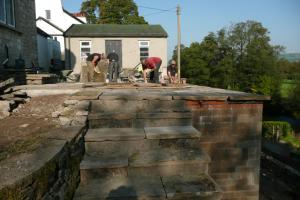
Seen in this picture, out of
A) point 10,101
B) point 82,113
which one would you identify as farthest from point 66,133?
point 10,101

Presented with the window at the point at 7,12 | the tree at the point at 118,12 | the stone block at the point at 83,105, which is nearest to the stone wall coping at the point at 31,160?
the stone block at the point at 83,105

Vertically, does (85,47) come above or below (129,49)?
above

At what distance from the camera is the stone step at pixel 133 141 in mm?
A: 3904

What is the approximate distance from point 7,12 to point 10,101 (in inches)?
273

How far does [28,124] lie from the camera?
13.4 ft

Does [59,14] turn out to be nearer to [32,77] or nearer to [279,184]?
[32,77]

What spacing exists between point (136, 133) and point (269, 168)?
11.9 metres

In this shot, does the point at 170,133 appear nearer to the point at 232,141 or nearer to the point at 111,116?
the point at 111,116

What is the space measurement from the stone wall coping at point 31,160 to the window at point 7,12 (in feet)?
27.6

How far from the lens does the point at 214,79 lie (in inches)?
1624

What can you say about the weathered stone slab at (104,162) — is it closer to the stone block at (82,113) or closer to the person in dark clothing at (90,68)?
the stone block at (82,113)

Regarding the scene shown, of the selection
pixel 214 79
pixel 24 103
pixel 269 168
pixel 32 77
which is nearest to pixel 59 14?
pixel 214 79

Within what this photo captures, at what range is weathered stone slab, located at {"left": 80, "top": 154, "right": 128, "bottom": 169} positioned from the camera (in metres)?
3.47

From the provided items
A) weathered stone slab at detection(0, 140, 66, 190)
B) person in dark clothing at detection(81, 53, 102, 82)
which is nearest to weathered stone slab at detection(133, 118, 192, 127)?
weathered stone slab at detection(0, 140, 66, 190)
